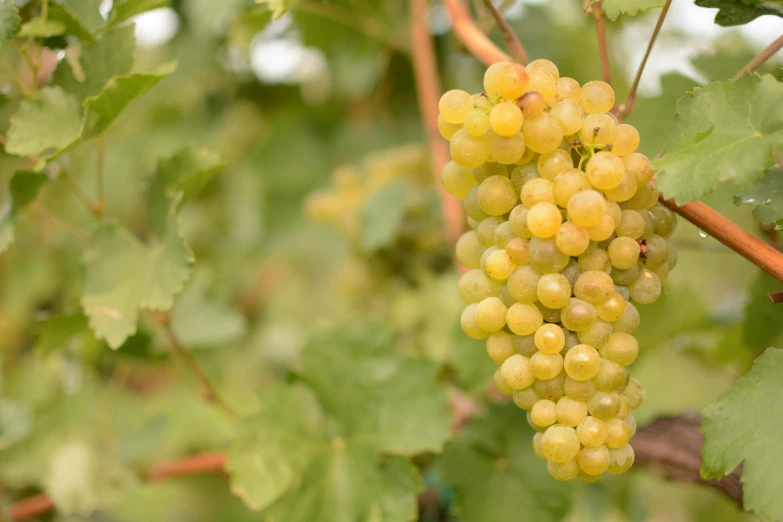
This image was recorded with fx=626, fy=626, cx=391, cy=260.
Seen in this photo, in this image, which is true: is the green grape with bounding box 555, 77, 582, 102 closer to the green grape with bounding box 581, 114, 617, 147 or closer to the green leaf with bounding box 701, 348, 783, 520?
the green grape with bounding box 581, 114, 617, 147

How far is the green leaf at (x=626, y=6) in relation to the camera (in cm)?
49

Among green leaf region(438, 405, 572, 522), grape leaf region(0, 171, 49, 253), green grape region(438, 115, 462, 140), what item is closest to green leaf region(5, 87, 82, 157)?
grape leaf region(0, 171, 49, 253)

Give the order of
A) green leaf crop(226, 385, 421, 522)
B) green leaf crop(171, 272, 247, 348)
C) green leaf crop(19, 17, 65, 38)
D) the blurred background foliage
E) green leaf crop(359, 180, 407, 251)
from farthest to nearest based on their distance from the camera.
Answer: green leaf crop(171, 272, 247, 348) → green leaf crop(359, 180, 407, 251) → the blurred background foliage → green leaf crop(226, 385, 421, 522) → green leaf crop(19, 17, 65, 38)

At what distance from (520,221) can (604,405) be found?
0.15m

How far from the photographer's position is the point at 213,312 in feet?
3.81

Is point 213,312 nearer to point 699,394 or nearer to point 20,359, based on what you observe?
point 20,359

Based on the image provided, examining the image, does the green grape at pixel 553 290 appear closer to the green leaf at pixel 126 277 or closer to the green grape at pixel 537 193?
the green grape at pixel 537 193

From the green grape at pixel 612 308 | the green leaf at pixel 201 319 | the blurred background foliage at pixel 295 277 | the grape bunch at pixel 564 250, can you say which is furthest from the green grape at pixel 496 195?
the green leaf at pixel 201 319

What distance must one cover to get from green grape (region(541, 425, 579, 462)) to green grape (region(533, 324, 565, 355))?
0.19ft

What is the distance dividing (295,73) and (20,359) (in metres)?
0.97

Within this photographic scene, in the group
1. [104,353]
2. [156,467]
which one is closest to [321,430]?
[156,467]

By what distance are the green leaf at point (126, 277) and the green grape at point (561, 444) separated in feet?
1.29

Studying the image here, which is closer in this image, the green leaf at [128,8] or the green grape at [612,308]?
the green grape at [612,308]

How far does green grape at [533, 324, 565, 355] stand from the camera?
46cm
